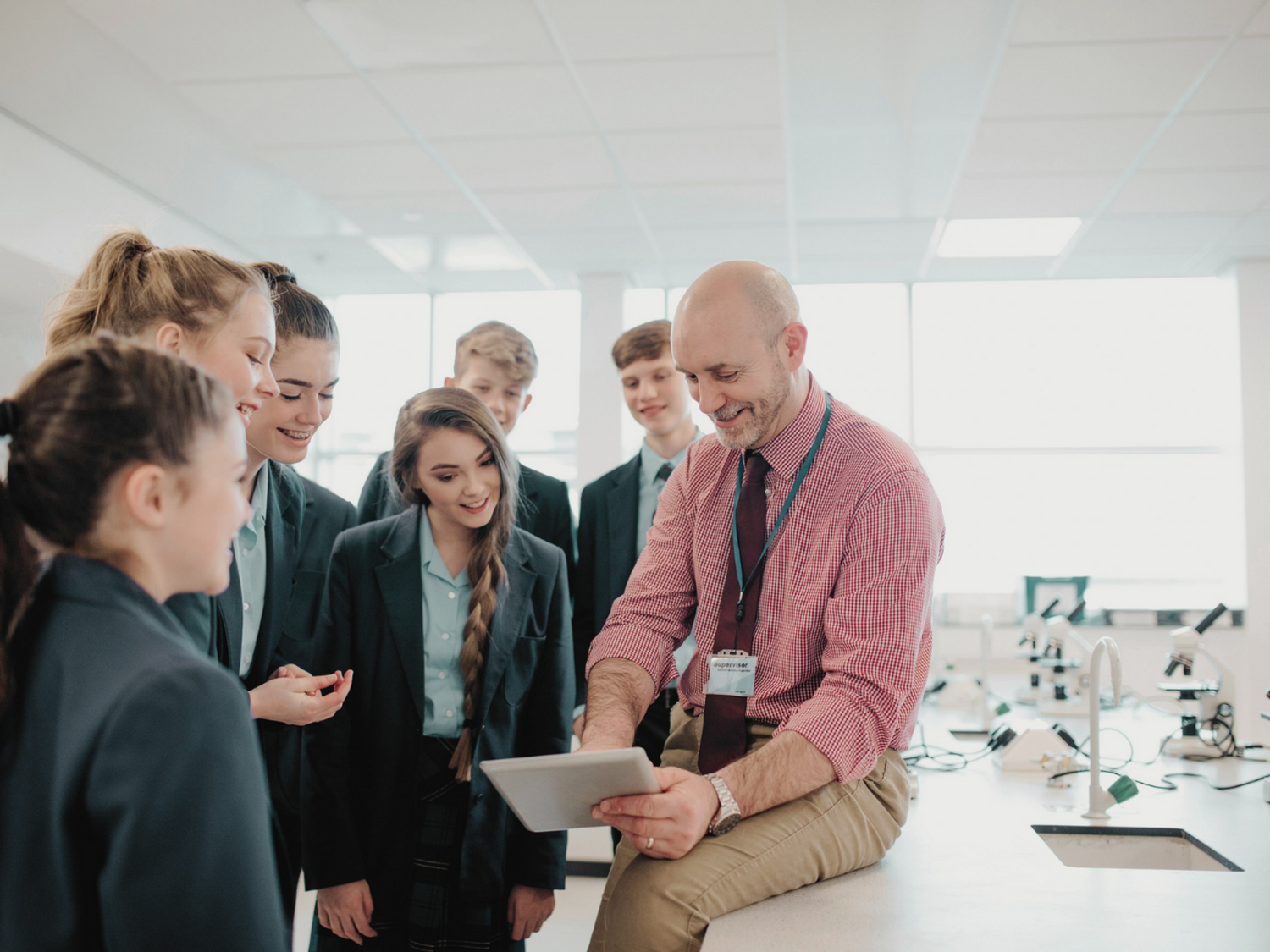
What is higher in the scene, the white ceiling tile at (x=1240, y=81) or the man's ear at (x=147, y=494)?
the white ceiling tile at (x=1240, y=81)

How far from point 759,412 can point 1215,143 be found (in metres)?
3.67

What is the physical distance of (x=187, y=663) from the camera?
0.76 metres

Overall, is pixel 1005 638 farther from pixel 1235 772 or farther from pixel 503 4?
pixel 503 4

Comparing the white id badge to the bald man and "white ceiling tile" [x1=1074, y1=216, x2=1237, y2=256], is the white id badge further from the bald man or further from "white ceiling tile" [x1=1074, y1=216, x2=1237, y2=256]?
"white ceiling tile" [x1=1074, y1=216, x2=1237, y2=256]

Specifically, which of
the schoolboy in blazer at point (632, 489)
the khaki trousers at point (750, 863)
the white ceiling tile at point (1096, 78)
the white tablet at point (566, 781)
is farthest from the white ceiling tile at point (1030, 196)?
the white tablet at point (566, 781)

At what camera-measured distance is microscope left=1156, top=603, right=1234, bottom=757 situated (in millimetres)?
3039

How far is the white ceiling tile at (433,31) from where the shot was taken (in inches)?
123

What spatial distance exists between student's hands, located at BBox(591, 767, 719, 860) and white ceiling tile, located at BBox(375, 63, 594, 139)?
3.00 metres

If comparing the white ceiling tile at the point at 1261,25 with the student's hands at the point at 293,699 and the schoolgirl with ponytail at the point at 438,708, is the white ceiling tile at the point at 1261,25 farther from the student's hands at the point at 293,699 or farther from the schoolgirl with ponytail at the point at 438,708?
the student's hands at the point at 293,699

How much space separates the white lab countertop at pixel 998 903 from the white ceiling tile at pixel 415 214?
4.00 m

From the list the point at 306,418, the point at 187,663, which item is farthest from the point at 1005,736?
the point at 187,663

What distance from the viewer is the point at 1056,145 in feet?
13.7

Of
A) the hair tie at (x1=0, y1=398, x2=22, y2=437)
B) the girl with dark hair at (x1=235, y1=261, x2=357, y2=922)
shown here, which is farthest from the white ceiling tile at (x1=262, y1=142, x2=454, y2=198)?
the hair tie at (x1=0, y1=398, x2=22, y2=437)

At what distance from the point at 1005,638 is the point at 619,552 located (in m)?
3.88
